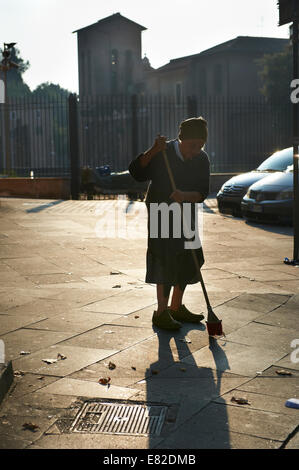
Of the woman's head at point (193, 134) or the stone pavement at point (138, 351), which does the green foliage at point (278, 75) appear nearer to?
the stone pavement at point (138, 351)

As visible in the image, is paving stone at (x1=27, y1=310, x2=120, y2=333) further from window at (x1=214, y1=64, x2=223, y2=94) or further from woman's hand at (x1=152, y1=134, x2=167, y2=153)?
window at (x1=214, y1=64, x2=223, y2=94)

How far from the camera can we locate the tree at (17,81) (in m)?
91.1

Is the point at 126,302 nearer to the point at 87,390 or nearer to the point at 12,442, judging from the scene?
the point at 87,390

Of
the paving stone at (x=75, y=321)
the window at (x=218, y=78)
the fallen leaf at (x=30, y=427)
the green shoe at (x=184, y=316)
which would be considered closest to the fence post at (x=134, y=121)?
the paving stone at (x=75, y=321)

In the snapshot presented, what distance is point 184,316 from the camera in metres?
5.67

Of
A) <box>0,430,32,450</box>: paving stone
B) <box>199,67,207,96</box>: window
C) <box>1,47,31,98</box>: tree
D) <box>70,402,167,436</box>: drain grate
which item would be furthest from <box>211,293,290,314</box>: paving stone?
<box>1,47,31,98</box>: tree

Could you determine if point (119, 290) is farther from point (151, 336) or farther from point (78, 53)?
point (78, 53)

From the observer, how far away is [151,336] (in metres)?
5.21

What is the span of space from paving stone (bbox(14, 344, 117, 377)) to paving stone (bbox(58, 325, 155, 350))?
11cm

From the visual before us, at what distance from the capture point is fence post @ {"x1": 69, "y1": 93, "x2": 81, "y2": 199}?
58.1 ft

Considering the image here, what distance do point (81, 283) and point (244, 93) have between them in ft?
128

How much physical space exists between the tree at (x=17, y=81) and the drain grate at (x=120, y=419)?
Answer: 85.9 metres

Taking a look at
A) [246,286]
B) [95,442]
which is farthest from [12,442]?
[246,286]

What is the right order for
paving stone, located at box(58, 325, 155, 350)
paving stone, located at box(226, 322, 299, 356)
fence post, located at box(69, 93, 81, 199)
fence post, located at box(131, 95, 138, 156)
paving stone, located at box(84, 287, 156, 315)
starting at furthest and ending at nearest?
fence post, located at box(131, 95, 138, 156), fence post, located at box(69, 93, 81, 199), paving stone, located at box(84, 287, 156, 315), paving stone, located at box(226, 322, 299, 356), paving stone, located at box(58, 325, 155, 350)
